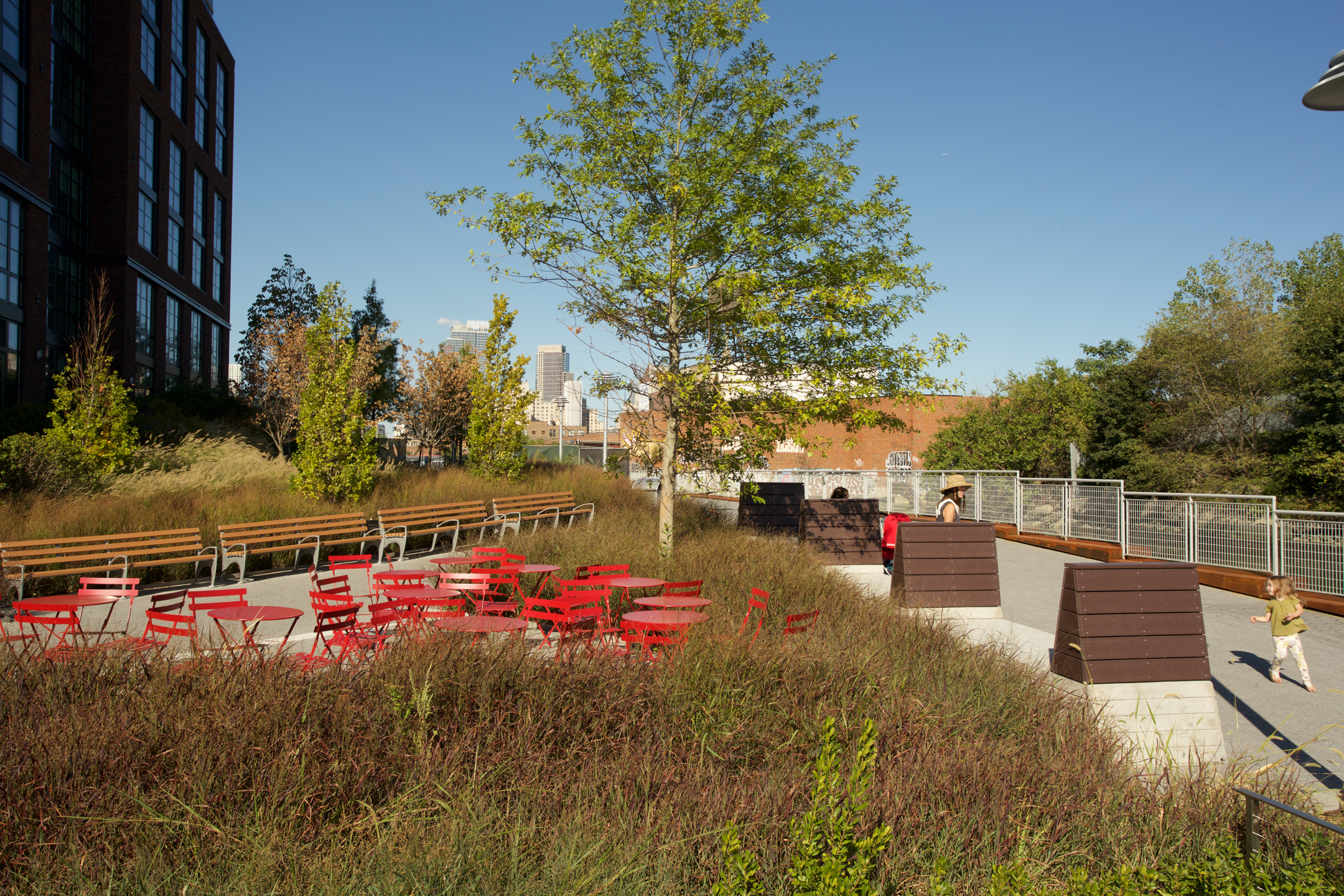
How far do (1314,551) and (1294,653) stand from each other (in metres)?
5.53

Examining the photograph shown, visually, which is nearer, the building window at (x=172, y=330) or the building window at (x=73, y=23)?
the building window at (x=73, y=23)

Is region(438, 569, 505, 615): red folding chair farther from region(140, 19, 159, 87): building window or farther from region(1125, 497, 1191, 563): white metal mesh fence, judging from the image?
region(140, 19, 159, 87): building window

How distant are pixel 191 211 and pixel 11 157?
53.5ft

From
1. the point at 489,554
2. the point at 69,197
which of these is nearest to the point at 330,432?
the point at 489,554

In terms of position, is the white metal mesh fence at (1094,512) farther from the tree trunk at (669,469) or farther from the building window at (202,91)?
the building window at (202,91)

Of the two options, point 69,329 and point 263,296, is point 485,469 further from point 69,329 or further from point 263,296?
point 263,296

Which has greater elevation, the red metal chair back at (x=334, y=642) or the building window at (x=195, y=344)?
the building window at (x=195, y=344)

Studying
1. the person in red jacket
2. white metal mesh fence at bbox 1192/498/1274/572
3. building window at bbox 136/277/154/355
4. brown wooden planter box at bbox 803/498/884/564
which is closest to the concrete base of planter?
the person in red jacket

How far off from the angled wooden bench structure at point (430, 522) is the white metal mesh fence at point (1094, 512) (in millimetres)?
12390

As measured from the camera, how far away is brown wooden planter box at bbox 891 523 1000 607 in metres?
8.87

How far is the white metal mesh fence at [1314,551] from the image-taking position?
11828 mm

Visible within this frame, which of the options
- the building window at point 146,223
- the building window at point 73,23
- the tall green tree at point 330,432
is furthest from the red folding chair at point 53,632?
the building window at point 146,223

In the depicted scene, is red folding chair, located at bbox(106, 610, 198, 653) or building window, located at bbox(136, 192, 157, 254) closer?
red folding chair, located at bbox(106, 610, 198, 653)

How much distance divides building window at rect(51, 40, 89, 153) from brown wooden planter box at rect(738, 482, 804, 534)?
29.7 meters
